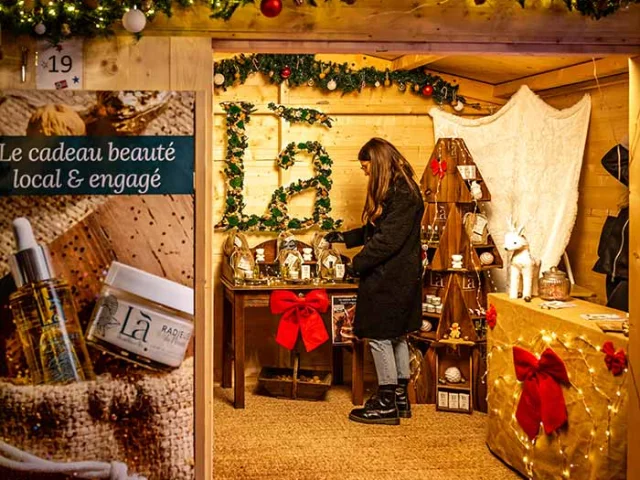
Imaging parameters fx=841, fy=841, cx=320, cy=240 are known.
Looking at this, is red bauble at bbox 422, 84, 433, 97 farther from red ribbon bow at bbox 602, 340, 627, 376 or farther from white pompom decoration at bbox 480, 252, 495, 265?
red ribbon bow at bbox 602, 340, 627, 376

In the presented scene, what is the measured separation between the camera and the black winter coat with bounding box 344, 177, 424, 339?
4.60 metres

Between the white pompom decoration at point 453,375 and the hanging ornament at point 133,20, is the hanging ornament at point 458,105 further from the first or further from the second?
the hanging ornament at point 133,20

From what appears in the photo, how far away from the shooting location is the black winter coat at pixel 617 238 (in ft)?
13.7

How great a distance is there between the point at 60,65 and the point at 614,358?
7.61ft

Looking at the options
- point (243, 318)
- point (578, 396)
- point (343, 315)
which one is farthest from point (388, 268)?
point (578, 396)

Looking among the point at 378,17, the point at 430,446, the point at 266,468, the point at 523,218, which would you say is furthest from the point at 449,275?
the point at 378,17

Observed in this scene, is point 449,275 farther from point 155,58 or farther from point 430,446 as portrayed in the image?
point 155,58

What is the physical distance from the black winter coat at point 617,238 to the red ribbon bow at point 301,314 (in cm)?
165

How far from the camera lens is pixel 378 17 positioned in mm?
3125

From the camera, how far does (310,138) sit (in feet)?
18.6

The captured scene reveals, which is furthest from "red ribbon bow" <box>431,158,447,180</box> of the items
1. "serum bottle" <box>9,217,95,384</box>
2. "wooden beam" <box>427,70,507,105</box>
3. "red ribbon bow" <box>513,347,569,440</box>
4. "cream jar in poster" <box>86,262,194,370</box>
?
"serum bottle" <box>9,217,95,384</box>

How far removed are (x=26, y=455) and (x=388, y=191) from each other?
242cm

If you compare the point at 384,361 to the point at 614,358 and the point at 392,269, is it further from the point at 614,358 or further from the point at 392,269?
the point at 614,358

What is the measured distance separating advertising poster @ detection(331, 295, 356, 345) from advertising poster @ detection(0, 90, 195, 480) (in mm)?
2245
